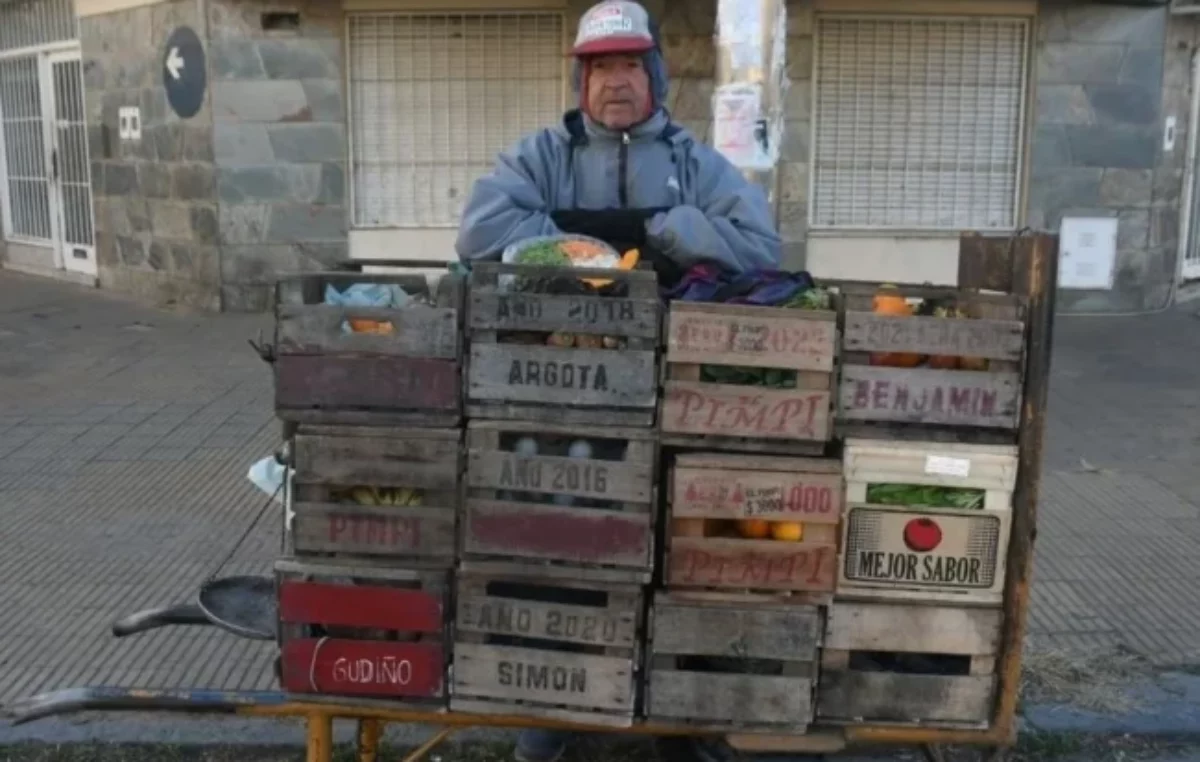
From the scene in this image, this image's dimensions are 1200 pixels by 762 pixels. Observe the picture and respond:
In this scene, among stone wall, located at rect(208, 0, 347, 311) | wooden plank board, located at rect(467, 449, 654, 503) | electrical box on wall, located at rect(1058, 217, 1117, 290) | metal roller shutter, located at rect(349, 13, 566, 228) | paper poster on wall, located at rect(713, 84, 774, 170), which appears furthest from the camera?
electrical box on wall, located at rect(1058, 217, 1117, 290)

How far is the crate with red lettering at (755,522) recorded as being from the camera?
98.3 inches

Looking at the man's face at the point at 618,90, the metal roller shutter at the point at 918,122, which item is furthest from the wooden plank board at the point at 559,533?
the metal roller shutter at the point at 918,122

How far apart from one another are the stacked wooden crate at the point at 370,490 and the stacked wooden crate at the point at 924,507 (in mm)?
834

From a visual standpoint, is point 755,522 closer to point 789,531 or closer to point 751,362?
point 789,531

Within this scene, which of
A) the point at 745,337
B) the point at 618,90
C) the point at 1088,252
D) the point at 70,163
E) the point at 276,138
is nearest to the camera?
the point at 745,337

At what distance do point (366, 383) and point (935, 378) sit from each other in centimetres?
117

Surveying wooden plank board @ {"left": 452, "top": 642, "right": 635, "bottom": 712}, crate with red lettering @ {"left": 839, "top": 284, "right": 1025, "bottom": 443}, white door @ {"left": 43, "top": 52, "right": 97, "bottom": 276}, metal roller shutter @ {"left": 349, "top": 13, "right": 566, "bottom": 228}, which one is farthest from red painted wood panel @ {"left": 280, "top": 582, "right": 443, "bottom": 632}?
white door @ {"left": 43, "top": 52, "right": 97, "bottom": 276}

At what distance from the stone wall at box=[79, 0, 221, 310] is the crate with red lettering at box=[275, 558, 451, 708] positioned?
26.1 feet

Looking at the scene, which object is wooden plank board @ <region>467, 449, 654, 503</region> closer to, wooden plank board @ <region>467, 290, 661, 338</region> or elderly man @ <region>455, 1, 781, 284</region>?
wooden plank board @ <region>467, 290, 661, 338</region>

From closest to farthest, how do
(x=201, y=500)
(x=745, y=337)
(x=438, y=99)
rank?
(x=745, y=337), (x=201, y=500), (x=438, y=99)

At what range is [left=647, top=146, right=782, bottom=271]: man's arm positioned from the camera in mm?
2926

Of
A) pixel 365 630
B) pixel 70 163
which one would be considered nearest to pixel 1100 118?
pixel 365 630

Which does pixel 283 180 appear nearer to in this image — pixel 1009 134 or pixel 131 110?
pixel 131 110

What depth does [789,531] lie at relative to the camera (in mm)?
2537
